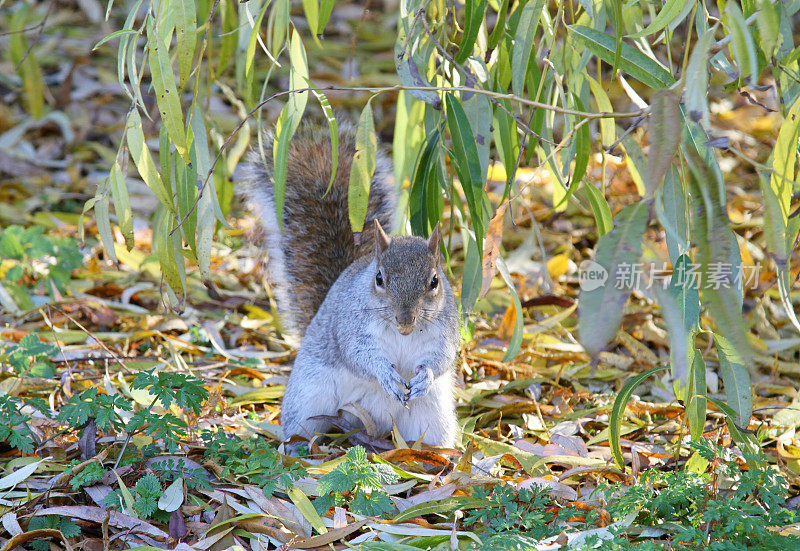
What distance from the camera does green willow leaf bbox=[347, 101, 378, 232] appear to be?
183cm

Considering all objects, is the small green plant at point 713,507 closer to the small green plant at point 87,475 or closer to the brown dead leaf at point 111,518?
the brown dead leaf at point 111,518

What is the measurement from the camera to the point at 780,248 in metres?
1.45

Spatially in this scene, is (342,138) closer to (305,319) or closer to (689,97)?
(305,319)

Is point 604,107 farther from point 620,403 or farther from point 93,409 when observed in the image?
point 93,409

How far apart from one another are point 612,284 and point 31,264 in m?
2.61

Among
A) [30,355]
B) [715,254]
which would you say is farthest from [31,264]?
[715,254]

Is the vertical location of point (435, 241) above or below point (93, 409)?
above

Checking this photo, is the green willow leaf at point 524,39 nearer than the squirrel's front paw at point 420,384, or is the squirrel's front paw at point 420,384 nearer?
the green willow leaf at point 524,39

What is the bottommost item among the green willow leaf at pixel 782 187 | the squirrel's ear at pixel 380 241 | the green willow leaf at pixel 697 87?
the squirrel's ear at pixel 380 241

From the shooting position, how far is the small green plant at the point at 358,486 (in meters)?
1.73

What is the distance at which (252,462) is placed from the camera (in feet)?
6.27

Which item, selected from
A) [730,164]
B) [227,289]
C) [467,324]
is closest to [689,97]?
[467,324]

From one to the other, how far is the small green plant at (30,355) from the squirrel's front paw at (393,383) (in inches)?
35.8

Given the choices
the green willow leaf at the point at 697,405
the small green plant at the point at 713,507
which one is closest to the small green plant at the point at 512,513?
the small green plant at the point at 713,507
